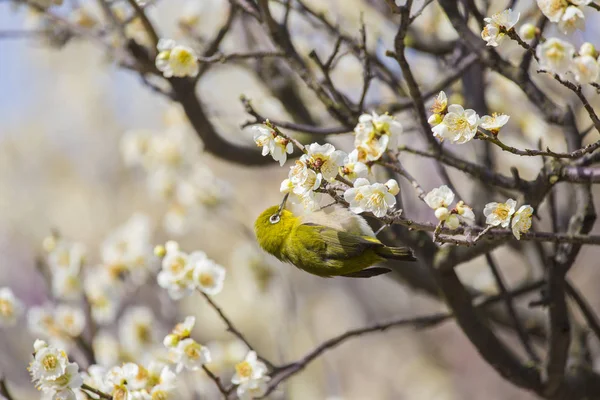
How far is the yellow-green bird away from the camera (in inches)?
86.7

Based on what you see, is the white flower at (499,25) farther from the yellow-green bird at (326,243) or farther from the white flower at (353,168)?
the yellow-green bird at (326,243)

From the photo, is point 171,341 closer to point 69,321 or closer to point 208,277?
point 208,277

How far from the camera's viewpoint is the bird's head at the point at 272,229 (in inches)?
93.3

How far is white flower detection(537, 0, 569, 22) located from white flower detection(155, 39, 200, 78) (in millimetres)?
1036

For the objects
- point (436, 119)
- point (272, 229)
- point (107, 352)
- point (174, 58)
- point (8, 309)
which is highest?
point (174, 58)

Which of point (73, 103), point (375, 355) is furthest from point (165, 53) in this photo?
point (73, 103)

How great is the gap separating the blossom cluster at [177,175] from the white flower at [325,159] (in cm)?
226

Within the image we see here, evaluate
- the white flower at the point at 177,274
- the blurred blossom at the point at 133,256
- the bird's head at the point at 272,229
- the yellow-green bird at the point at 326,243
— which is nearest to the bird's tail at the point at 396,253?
the yellow-green bird at the point at 326,243

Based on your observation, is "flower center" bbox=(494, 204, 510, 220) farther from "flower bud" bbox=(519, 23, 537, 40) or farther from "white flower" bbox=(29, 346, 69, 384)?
"white flower" bbox=(29, 346, 69, 384)

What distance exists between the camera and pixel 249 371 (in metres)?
2.09

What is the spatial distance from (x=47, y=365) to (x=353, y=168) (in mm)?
1038

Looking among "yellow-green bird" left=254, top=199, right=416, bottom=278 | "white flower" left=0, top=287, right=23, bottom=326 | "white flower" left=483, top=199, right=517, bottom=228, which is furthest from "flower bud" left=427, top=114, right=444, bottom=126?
"white flower" left=0, top=287, right=23, bottom=326

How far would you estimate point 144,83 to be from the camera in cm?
240

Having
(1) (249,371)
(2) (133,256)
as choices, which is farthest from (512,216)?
(2) (133,256)
